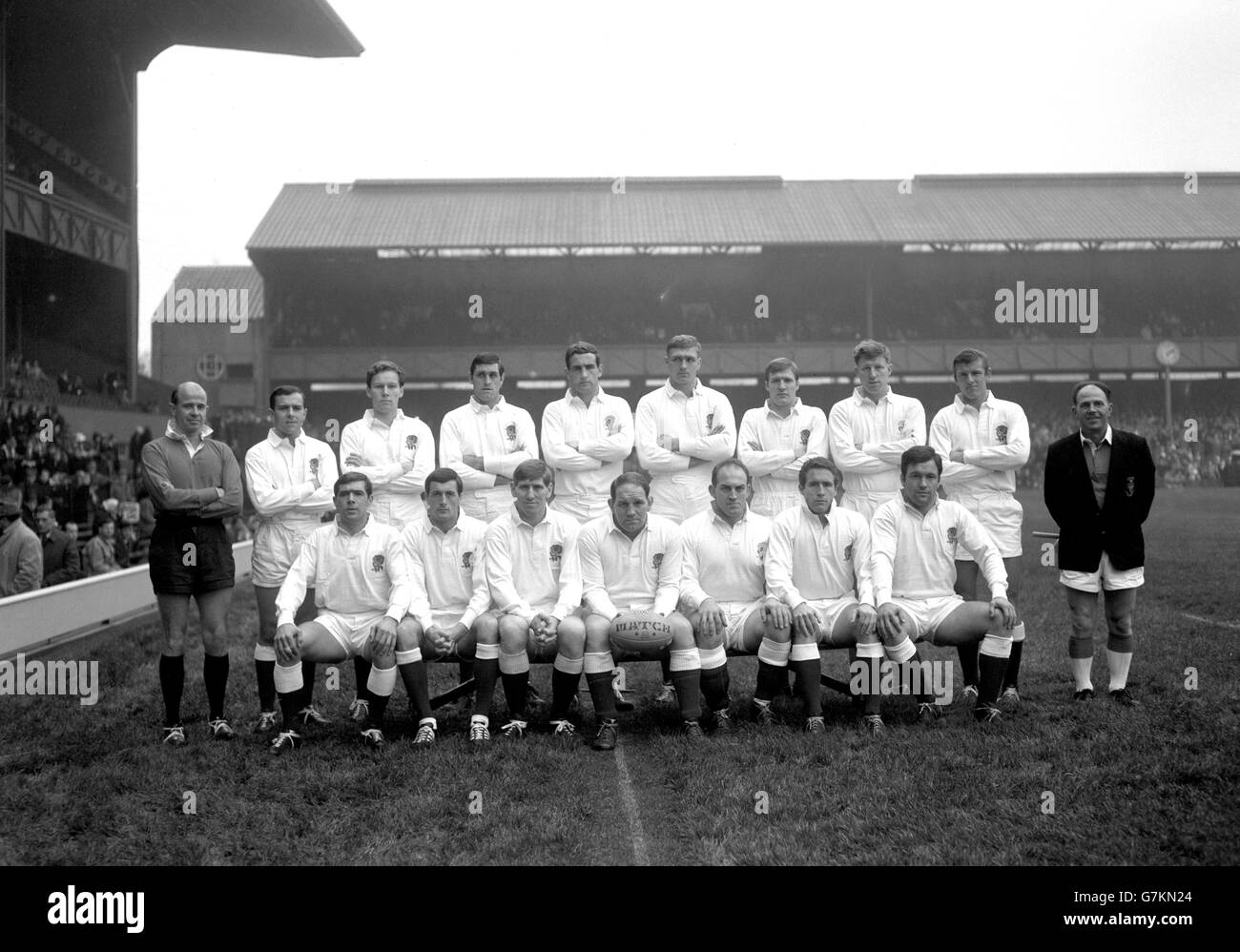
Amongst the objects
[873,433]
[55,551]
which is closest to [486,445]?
[873,433]

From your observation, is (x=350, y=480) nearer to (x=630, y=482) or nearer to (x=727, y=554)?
(x=630, y=482)

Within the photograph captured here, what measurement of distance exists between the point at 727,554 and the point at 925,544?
1282 millimetres

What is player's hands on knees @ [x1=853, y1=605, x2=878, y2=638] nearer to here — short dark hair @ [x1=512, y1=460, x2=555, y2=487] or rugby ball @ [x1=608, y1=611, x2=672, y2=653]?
rugby ball @ [x1=608, y1=611, x2=672, y2=653]

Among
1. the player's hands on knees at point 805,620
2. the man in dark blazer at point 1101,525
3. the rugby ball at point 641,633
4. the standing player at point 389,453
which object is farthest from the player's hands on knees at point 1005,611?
the standing player at point 389,453

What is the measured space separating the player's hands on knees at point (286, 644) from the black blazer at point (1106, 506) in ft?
16.2

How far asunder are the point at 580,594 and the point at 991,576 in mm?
2588

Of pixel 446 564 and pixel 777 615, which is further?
pixel 446 564

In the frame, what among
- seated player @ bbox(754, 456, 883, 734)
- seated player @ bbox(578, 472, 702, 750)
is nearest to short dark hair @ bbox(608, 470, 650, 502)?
seated player @ bbox(578, 472, 702, 750)

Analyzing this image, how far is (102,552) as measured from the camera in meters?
11.4

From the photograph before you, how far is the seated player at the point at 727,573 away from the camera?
19.6ft

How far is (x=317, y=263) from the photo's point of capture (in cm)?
2908
